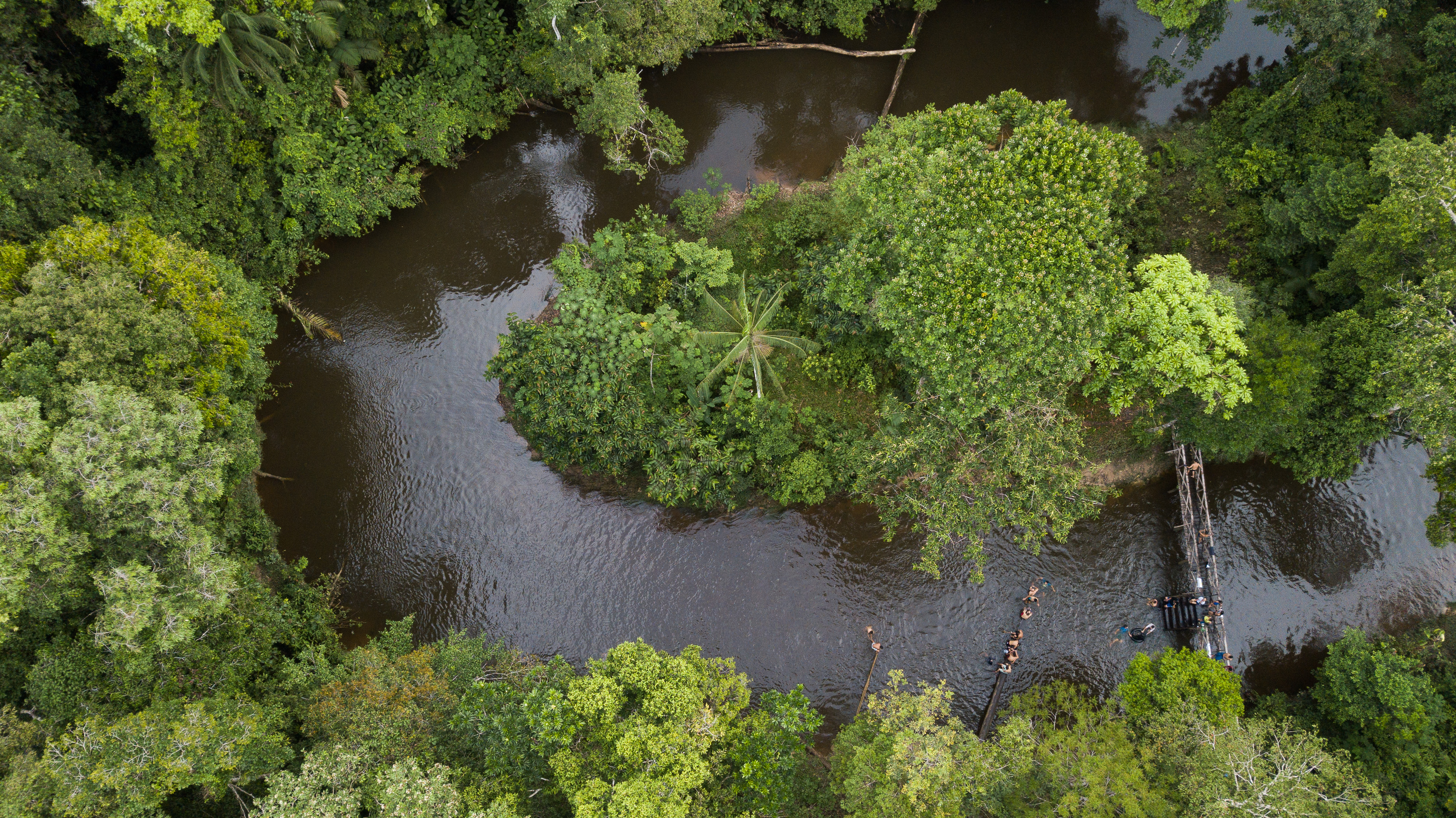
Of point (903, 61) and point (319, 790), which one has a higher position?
point (903, 61)

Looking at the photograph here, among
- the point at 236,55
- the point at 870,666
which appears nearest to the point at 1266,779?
the point at 870,666

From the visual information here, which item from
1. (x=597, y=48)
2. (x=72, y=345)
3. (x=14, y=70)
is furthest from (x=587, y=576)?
(x=14, y=70)

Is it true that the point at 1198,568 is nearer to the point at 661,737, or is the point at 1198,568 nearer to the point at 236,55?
the point at 661,737

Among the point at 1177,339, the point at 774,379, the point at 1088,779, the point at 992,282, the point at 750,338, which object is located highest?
the point at 1177,339

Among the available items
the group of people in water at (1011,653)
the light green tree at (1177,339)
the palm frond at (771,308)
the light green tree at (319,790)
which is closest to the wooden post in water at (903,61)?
the palm frond at (771,308)

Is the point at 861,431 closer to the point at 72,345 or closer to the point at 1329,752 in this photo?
the point at 1329,752

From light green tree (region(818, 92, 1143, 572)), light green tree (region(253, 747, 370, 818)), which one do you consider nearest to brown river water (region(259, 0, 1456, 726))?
light green tree (region(818, 92, 1143, 572))

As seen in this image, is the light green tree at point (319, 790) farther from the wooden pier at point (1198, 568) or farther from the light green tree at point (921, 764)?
the wooden pier at point (1198, 568)
